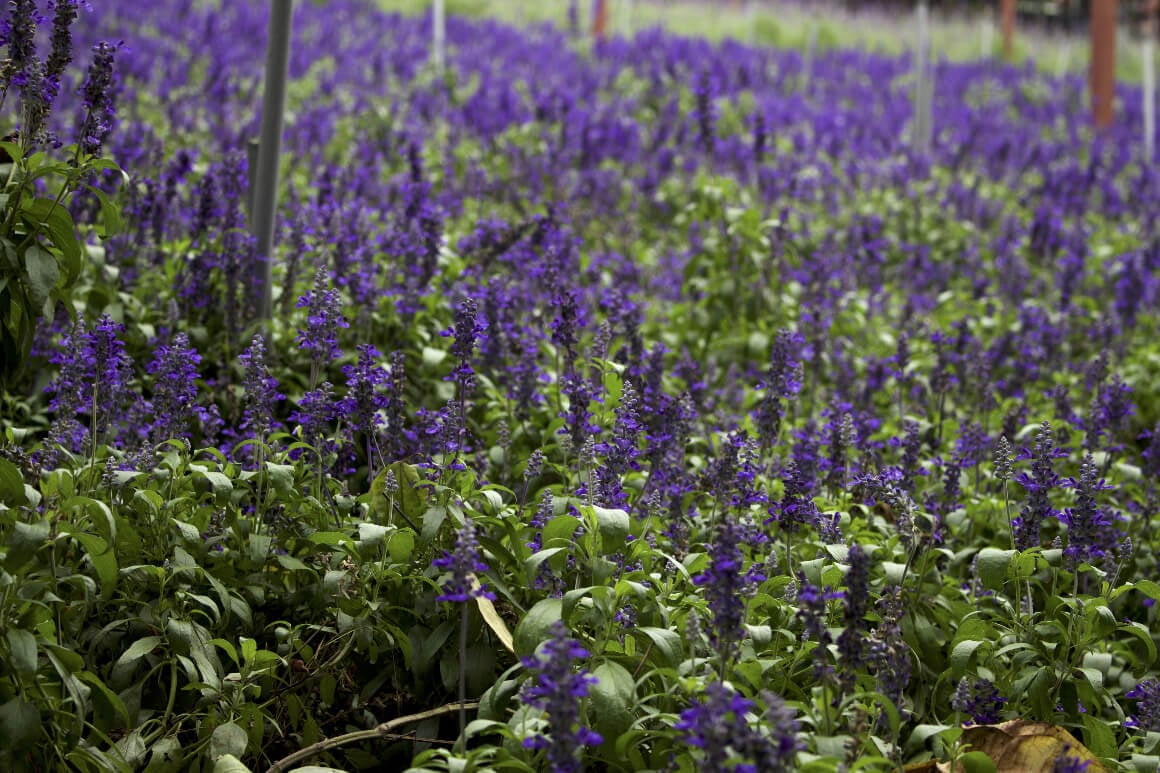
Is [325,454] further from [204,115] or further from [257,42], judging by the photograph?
[257,42]

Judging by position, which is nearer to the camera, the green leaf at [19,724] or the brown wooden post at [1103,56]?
the green leaf at [19,724]

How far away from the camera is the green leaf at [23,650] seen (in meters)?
2.62

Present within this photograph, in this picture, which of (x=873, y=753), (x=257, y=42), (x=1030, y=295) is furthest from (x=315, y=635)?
(x=257, y=42)

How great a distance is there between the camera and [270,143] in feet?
16.7

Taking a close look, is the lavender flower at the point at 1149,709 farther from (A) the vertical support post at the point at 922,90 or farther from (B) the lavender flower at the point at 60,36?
(A) the vertical support post at the point at 922,90

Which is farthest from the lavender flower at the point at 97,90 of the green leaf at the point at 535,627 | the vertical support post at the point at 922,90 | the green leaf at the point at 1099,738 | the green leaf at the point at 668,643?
the vertical support post at the point at 922,90

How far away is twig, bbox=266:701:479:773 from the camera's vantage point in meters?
3.03

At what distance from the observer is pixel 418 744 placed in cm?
324

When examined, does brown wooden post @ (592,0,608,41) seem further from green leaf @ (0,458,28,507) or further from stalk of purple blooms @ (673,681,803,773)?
stalk of purple blooms @ (673,681,803,773)

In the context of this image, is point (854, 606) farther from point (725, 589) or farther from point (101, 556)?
point (101, 556)

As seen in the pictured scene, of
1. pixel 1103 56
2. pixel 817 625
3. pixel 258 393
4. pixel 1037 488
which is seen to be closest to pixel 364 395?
pixel 258 393

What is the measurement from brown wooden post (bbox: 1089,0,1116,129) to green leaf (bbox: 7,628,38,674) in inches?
697

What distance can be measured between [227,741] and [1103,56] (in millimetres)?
17988

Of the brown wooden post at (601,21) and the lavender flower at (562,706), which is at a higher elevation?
the brown wooden post at (601,21)
